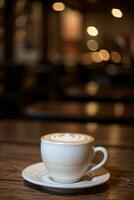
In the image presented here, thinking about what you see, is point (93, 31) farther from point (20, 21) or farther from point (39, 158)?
point (20, 21)

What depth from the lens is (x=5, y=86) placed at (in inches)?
218

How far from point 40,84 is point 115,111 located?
4.47m

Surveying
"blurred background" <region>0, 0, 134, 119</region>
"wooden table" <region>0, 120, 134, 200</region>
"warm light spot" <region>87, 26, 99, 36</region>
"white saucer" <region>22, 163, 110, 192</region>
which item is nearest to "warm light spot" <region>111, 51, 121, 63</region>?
"blurred background" <region>0, 0, 134, 119</region>

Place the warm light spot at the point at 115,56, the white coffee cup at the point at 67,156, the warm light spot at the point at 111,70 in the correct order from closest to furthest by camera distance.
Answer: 1. the white coffee cup at the point at 67,156
2. the warm light spot at the point at 115,56
3. the warm light spot at the point at 111,70

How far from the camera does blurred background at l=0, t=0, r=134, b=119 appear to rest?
1922 millimetres

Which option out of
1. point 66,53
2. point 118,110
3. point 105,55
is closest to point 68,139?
point 105,55

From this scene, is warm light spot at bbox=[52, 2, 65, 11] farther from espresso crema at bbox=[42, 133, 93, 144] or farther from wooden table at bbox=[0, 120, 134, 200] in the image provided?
espresso crema at bbox=[42, 133, 93, 144]

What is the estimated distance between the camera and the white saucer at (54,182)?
0.90 meters

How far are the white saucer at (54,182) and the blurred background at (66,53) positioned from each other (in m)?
0.60

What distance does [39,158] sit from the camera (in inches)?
48.7

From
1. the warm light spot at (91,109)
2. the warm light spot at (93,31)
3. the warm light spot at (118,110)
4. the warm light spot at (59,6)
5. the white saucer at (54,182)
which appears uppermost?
the warm light spot at (59,6)

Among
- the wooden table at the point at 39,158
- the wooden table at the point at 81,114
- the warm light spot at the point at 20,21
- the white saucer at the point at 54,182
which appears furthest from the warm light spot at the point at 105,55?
the warm light spot at the point at 20,21

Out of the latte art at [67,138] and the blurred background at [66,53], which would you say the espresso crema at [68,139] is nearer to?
the latte art at [67,138]

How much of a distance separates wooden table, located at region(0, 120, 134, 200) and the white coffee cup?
0.13 ft
